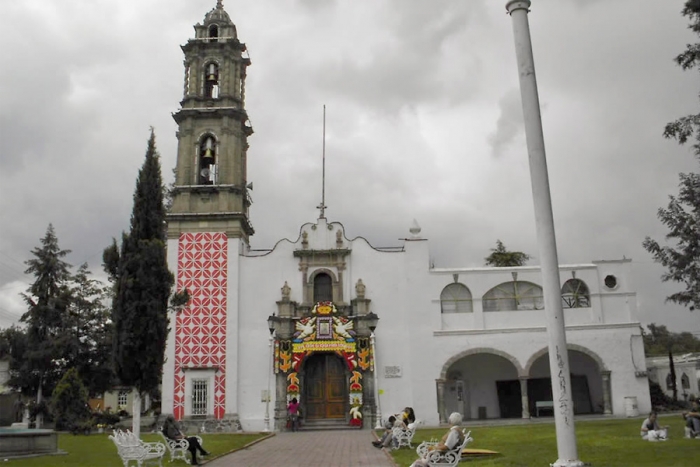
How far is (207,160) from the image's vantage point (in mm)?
30750

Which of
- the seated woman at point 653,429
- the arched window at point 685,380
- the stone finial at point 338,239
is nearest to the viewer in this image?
the seated woman at point 653,429

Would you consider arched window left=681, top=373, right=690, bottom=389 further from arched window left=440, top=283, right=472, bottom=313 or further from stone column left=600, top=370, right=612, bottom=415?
arched window left=440, top=283, right=472, bottom=313

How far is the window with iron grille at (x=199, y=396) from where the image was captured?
27641 millimetres

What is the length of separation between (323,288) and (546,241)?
2087cm

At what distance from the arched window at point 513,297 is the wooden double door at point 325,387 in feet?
23.2

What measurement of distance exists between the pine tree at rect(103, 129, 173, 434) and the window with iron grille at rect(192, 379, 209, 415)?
10.7m

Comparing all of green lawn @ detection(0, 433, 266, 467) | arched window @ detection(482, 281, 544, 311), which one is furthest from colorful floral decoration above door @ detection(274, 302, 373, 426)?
green lawn @ detection(0, 433, 266, 467)

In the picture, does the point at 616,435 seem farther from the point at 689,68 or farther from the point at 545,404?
the point at 545,404

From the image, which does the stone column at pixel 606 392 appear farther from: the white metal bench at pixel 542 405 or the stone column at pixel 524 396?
the stone column at pixel 524 396

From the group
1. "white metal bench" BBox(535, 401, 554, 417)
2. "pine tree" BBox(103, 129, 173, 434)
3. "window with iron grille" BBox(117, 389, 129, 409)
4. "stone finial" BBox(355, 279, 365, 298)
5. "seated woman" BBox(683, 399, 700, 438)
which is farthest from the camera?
"window with iron grille" BBox(117, 389, 129, 409)

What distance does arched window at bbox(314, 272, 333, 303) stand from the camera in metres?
29.0

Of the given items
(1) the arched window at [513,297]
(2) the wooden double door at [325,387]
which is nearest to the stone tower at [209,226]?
(2) the wooden double door at [325,387]

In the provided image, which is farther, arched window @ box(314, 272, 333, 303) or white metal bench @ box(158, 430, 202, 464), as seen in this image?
arched window @ box(314, 272, 333, 303)

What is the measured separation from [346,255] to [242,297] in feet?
16.2
